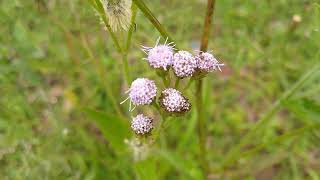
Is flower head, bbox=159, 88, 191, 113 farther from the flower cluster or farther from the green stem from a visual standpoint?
the green stem

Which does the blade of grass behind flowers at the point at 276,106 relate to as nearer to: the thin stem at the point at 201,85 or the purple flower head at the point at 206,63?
the thin stem at the point at 201,85

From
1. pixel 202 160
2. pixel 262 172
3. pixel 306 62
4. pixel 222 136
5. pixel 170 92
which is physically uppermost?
pixel 306 62

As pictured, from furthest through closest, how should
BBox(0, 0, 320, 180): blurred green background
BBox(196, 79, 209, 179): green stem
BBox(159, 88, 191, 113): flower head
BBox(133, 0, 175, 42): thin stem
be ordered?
BBox(0, 0, 320, 180): blurred green background
BBox(196, 79, 209, 179): green stem
BBox(159, 88, 191, 113): flower head
BBox(133, 0, 175, 42): thin stem

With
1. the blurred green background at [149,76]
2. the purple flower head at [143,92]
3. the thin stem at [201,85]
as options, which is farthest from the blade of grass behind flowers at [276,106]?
the purple flower head at [143,92]

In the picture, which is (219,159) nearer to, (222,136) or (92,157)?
(222,136)

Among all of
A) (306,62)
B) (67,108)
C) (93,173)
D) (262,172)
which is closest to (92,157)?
(93,173)

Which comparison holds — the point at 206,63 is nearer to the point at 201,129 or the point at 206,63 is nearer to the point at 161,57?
the point at 161,57

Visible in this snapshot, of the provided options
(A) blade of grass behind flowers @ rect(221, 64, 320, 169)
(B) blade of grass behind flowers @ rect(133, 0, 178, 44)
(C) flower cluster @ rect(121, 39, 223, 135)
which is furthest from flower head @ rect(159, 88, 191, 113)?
(A) blade of grass behind flowers @ rect(221, 64, 320, 169)
